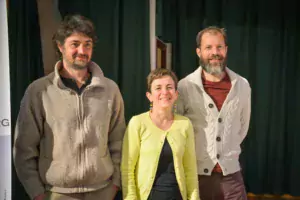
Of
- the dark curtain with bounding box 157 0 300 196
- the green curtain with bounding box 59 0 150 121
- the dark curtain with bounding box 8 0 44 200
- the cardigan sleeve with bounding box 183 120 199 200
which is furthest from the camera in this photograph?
the dark curtain with bounding box 157 0 300 196

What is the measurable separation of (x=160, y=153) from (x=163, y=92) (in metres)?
0.31

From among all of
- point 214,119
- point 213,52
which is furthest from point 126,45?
point 214,119

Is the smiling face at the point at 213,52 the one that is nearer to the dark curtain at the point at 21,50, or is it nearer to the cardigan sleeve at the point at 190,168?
the cardigan sleeve at the point at 190,168

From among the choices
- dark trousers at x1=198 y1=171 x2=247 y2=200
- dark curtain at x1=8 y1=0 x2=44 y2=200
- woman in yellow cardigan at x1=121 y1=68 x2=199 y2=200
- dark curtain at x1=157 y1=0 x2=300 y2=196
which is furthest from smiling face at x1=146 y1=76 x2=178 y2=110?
dark curtain at x1=157 y1=0 x2=300 y2=196

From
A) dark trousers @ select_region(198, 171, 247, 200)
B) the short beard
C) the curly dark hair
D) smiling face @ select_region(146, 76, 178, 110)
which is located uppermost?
the curly dark hair

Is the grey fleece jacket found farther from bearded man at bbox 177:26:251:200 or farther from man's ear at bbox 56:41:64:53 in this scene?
bearded man at bbox 177:26:251:200

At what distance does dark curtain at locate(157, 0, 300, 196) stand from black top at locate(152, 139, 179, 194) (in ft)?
6.45

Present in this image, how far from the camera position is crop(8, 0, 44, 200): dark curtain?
209 centimetres

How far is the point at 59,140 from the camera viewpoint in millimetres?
1558

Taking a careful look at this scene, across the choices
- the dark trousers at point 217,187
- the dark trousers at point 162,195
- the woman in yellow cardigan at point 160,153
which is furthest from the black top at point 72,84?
the dark trousers at point 217,187

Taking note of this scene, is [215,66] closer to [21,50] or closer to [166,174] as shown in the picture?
[166,174]

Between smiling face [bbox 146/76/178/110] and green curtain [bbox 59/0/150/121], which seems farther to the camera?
green curtain [bbox 59/0/150/121]

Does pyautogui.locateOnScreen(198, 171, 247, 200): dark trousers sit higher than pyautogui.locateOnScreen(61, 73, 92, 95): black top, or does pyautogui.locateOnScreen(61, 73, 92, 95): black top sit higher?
pyautogui.locateOnScreen(61, 73, 92, 95): black top

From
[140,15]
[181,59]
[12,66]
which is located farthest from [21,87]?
[181,59]
